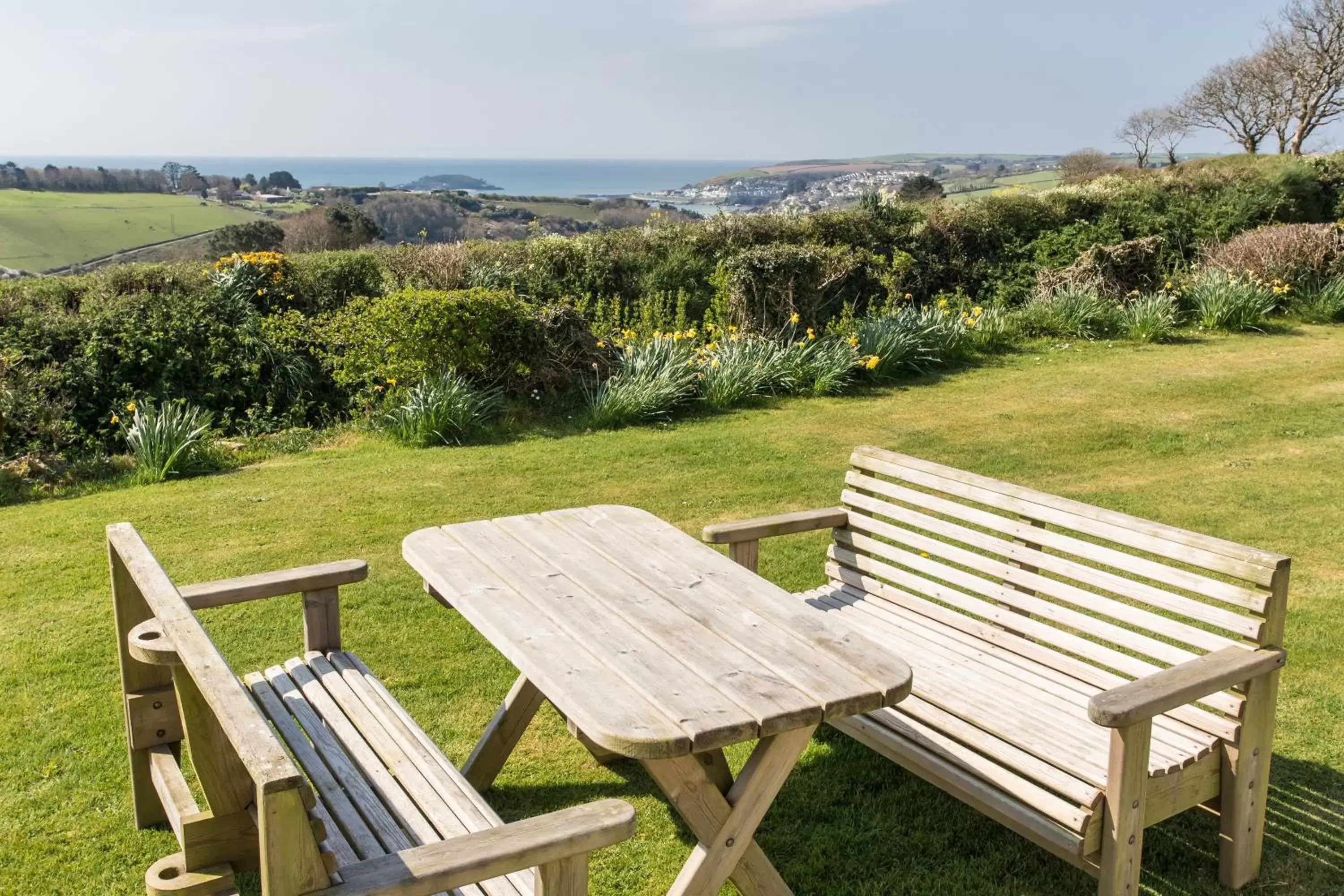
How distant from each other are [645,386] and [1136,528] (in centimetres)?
639

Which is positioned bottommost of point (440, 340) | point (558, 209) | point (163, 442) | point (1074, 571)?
point (163, 442)

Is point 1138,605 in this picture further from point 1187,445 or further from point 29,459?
point 29,459

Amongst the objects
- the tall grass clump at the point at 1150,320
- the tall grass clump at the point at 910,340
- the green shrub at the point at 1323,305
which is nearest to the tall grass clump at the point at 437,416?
the tall grass clump at the point at 910,340

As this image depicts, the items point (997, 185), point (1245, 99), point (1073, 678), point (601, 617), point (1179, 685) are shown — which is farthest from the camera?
point (1245, 99)

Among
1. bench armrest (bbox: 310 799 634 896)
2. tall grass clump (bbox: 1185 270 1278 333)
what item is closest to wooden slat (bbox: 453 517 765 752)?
bench armrest (bbox: 310 799 634 896)

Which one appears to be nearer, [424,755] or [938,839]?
[424,755]

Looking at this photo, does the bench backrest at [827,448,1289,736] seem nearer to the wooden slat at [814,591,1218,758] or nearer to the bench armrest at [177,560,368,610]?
the wooden slat at [814,591,1218,758]

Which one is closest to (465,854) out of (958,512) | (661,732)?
(661,732)

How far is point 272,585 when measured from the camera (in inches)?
137

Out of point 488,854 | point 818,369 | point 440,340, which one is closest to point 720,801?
point 488,854

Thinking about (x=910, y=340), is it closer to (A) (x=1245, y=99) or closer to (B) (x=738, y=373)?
(B) (x=738, y=373)

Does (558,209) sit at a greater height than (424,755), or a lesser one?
greater

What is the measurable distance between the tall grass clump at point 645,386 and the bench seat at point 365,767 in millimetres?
5783

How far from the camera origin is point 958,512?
4129 mm
